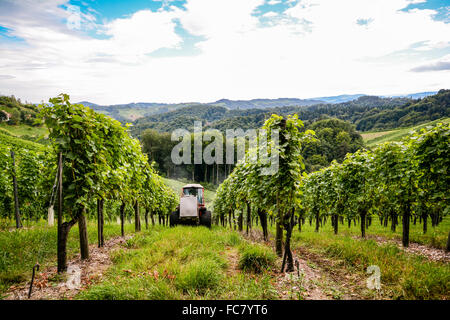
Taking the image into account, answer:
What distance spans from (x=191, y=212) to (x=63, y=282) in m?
8.61

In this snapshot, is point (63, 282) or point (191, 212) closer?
point (63, 282)

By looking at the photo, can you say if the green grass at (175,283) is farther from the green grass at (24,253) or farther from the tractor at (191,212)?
the tractor at (191,212)

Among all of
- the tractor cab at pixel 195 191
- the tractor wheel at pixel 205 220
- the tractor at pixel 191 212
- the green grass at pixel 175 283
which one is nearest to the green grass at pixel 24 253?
the green grass at pixel 175 283

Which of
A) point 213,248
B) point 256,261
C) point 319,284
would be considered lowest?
point 213,248

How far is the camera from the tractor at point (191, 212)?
1268cm

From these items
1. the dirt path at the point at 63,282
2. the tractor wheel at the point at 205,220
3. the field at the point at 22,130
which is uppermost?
the field at the point at 22,130

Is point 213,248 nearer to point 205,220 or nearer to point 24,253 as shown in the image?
point 24,253

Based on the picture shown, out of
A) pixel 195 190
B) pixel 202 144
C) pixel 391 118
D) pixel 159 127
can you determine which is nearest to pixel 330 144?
pixel 202 144

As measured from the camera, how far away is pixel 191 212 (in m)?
12.6

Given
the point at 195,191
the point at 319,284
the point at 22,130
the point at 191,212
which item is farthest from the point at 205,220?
the point at 22,130

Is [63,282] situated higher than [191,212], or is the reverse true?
[63,282]

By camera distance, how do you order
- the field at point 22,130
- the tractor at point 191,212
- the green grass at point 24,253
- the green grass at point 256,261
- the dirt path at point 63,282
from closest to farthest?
the dirt path at point 63,282 < the green grass at point 24,253 < the green grass at point 256,261 < the tractor at point 191,212 < the field at point 22,130

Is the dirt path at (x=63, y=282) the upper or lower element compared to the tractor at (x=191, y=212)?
upper

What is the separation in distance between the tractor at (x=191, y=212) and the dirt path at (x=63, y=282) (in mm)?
7273
